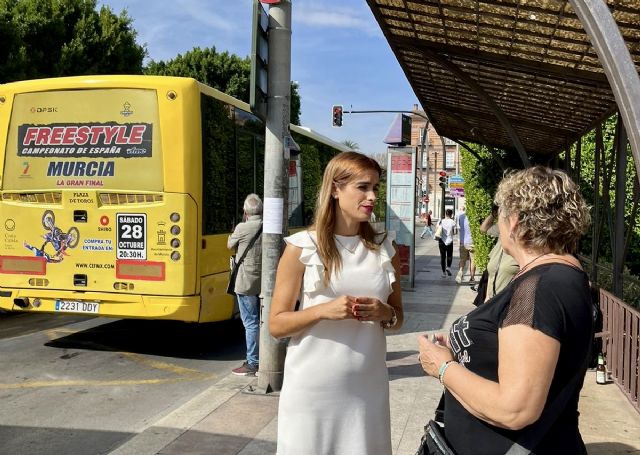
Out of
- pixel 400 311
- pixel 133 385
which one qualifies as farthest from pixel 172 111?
pixel 400 311

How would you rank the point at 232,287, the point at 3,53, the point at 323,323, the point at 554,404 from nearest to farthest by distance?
the point at 554,404 → the point at 323,323 → the point at 232,287 → the point at 3,53

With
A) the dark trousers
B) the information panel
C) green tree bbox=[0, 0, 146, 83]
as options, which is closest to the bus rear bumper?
the information panel

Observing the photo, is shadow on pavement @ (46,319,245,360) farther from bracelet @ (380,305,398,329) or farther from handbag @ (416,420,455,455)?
handbag @ (416,420,455,455)

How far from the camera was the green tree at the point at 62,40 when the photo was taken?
20.5m

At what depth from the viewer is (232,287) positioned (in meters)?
6.71

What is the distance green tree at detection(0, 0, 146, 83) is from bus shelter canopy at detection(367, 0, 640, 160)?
15.6 metres

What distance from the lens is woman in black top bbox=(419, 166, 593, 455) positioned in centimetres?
174

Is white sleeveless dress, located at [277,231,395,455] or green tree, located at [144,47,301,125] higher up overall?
green tree, located at [144,47,301,125]

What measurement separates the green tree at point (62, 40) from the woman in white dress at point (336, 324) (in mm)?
20494

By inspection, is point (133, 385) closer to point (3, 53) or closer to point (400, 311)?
point (400, 311)

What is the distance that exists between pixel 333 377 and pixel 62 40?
77.5ft

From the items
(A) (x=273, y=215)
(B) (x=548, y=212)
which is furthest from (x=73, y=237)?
(B) (x=548, y=212)

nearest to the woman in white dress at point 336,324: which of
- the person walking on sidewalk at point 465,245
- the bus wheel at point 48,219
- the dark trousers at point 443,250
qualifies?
the bus wheel at point 48,219

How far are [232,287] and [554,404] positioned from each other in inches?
203
